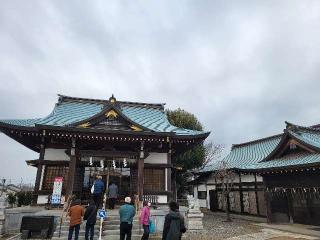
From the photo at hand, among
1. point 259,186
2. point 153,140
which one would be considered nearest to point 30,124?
point 153,140

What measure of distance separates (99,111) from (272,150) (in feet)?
54.0

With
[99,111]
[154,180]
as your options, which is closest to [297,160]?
[154,180]

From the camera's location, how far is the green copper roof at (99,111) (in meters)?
19.5

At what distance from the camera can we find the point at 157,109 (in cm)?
2503

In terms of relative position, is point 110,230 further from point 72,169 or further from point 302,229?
point 302,229

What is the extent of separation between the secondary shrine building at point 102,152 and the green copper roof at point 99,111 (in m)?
1.02

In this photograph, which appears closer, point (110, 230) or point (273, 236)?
point (110, 230)

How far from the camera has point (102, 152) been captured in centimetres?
1642

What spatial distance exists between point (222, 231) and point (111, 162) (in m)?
8.02

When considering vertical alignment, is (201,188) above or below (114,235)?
above

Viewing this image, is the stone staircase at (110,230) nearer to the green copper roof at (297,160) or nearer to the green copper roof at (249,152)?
the green copper roof at (297,160)

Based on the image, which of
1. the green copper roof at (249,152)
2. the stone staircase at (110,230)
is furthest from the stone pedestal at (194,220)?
the green copper roof at (249,152)

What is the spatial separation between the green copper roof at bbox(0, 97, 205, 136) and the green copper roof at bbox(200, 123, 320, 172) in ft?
22.5

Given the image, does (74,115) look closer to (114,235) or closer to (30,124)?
(30,124)
